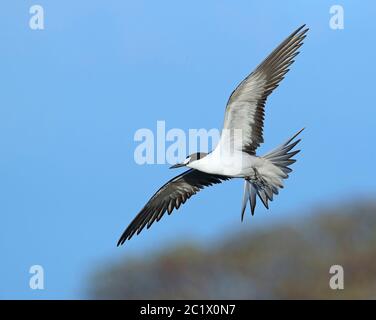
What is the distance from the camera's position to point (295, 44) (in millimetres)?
10219

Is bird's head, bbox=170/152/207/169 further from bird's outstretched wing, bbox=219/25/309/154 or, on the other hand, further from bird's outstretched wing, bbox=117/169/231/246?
bird's outstretched wing, bbox=117/169/231/246

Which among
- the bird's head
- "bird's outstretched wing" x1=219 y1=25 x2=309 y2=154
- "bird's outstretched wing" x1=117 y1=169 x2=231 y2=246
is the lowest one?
"bird's outstretched wing" x1=117 y1=169 x2=231 y2=246

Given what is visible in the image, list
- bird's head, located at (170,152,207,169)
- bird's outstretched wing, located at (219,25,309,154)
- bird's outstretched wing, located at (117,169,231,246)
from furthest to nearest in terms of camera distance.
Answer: bird's outstretched wing, located at (117,169,231,246) < bird's head, located at (170,152,207,169) < bird's outstretched wing, located at (219,25,309,154)

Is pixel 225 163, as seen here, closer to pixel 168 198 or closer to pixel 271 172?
pixel 271 172

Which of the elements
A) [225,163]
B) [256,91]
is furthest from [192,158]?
[256,91]

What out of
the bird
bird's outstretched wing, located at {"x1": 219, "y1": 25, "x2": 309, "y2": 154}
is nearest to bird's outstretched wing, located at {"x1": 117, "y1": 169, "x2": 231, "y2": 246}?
the bird

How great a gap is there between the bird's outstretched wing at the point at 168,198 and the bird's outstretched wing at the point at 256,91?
2.88 feet

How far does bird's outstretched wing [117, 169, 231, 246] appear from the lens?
36.8 ft

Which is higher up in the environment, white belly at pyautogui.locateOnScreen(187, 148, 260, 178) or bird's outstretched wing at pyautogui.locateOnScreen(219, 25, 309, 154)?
bird's outstretched wing at pyautogui.locateOnScreen(219, 25, 309, 154)

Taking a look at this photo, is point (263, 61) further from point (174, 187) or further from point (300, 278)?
point (300, 278)

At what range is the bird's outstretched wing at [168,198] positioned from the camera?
11219 millimetres

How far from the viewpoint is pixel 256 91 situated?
10.3 m
